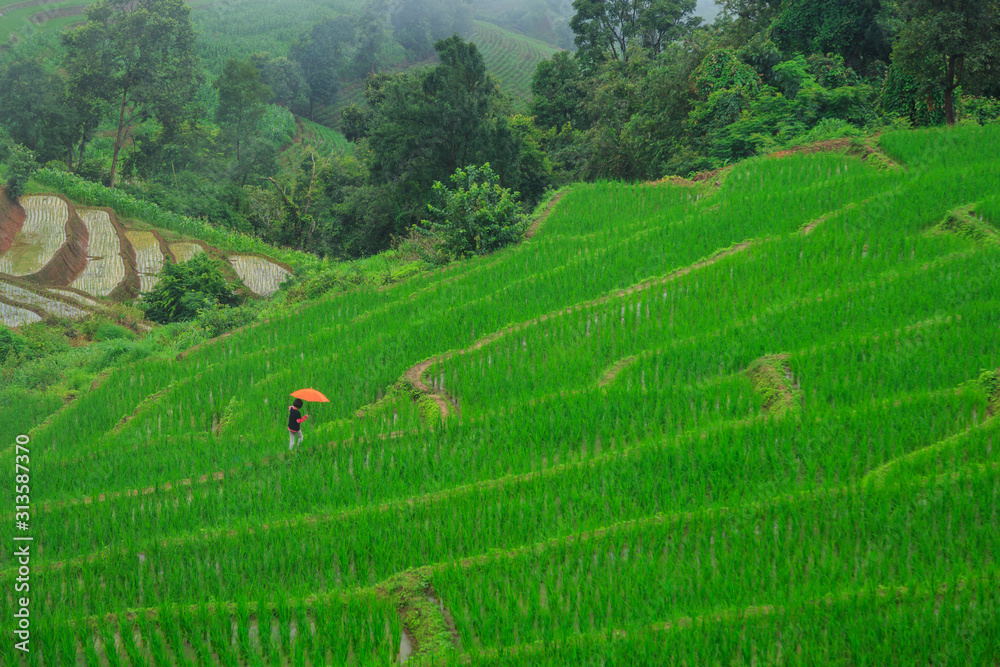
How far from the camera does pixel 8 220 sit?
18.2 m

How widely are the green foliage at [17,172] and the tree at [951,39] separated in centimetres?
2135

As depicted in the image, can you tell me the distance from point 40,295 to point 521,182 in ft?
44.3

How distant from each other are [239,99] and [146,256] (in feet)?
58.2

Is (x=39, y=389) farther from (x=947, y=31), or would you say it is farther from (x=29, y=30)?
(x=29, y=30)

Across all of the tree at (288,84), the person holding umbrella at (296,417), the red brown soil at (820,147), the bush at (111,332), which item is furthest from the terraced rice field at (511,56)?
the person holding umbrella at (296,417)

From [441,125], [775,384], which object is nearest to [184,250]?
[441,125]

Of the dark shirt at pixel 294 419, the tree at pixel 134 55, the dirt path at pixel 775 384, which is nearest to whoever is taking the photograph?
the dirt path at pixel 775 384

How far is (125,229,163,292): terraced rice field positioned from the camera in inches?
708

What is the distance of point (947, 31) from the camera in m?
11.4

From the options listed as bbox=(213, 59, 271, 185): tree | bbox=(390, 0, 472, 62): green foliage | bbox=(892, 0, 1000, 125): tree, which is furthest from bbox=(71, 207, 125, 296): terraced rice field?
bbox=(390, 0, 472, 62): green foliage

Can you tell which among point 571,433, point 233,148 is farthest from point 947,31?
point 233,148

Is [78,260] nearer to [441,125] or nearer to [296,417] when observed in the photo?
[441,125]

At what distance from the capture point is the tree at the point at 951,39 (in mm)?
11250

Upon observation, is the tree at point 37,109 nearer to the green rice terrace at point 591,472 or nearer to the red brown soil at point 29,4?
the red brown soil at point 29,4
